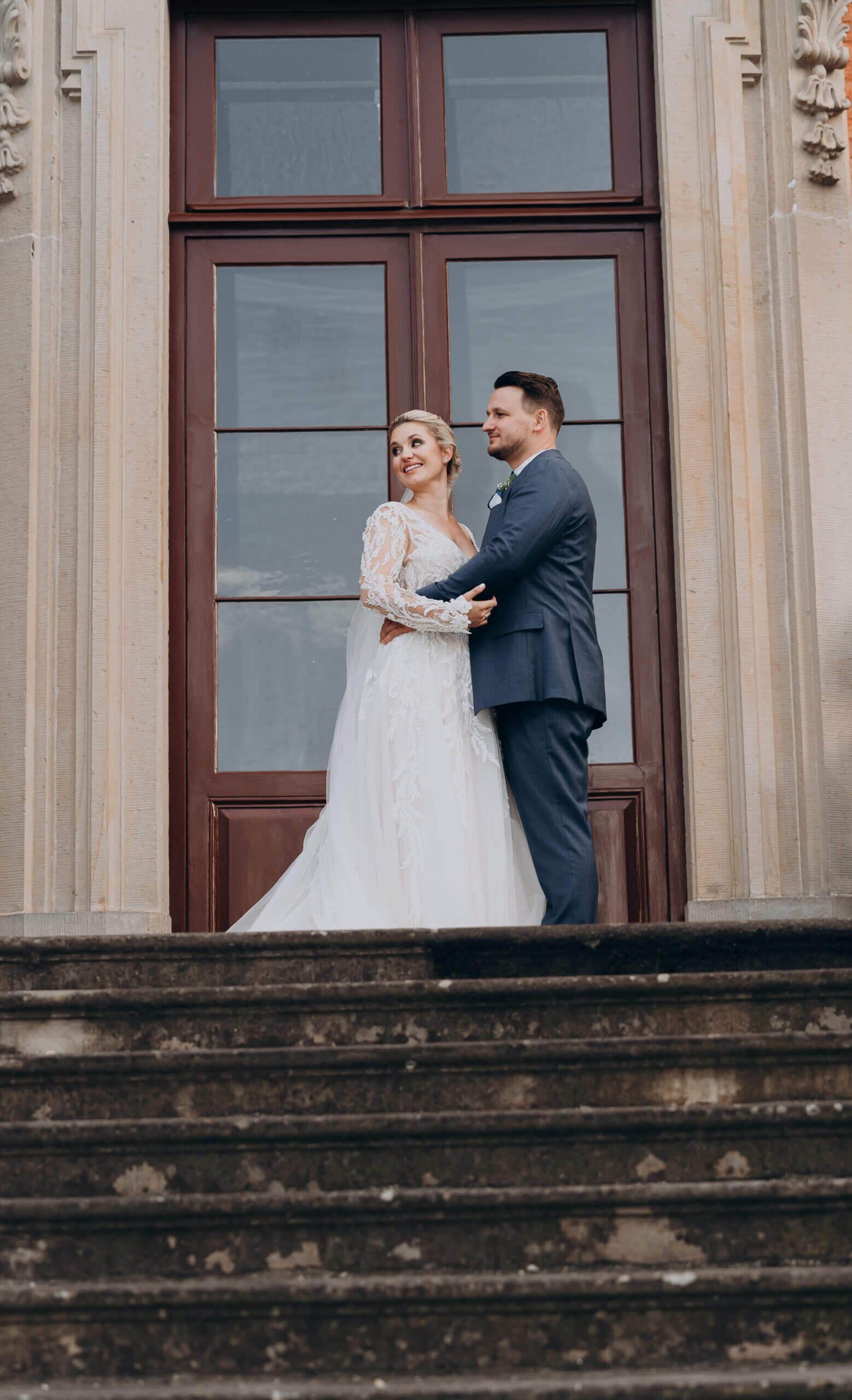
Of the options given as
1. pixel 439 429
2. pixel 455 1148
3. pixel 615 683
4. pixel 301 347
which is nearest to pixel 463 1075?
pixel 455 1148

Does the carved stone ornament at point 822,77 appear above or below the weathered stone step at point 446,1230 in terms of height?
above

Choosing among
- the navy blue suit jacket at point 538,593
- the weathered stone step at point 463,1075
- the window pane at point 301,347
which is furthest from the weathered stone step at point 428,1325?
the window pane at point 301,347

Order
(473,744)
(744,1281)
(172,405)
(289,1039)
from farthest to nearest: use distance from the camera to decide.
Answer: (172,405) < (473,744) < (289,1039) < (744,1281)

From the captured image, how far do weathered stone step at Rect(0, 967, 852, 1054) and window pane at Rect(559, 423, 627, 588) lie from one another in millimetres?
2971

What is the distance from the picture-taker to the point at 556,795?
17.0 feet

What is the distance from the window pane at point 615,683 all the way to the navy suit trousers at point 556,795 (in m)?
0.97

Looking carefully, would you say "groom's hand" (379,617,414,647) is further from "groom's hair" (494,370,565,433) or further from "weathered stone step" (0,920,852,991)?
"weathered stone step" (0,920,852,991)

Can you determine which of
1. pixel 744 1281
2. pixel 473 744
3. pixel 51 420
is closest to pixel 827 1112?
pixel 744 1281

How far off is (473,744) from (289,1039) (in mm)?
1856

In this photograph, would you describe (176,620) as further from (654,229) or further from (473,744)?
(654,229)

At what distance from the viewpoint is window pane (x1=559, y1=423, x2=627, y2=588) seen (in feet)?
21.1

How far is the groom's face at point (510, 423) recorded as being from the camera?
5531 mm

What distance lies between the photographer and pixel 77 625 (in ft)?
19.9

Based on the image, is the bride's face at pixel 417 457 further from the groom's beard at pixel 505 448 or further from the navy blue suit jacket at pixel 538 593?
the navy blue suit jacket at pixel 538 593
